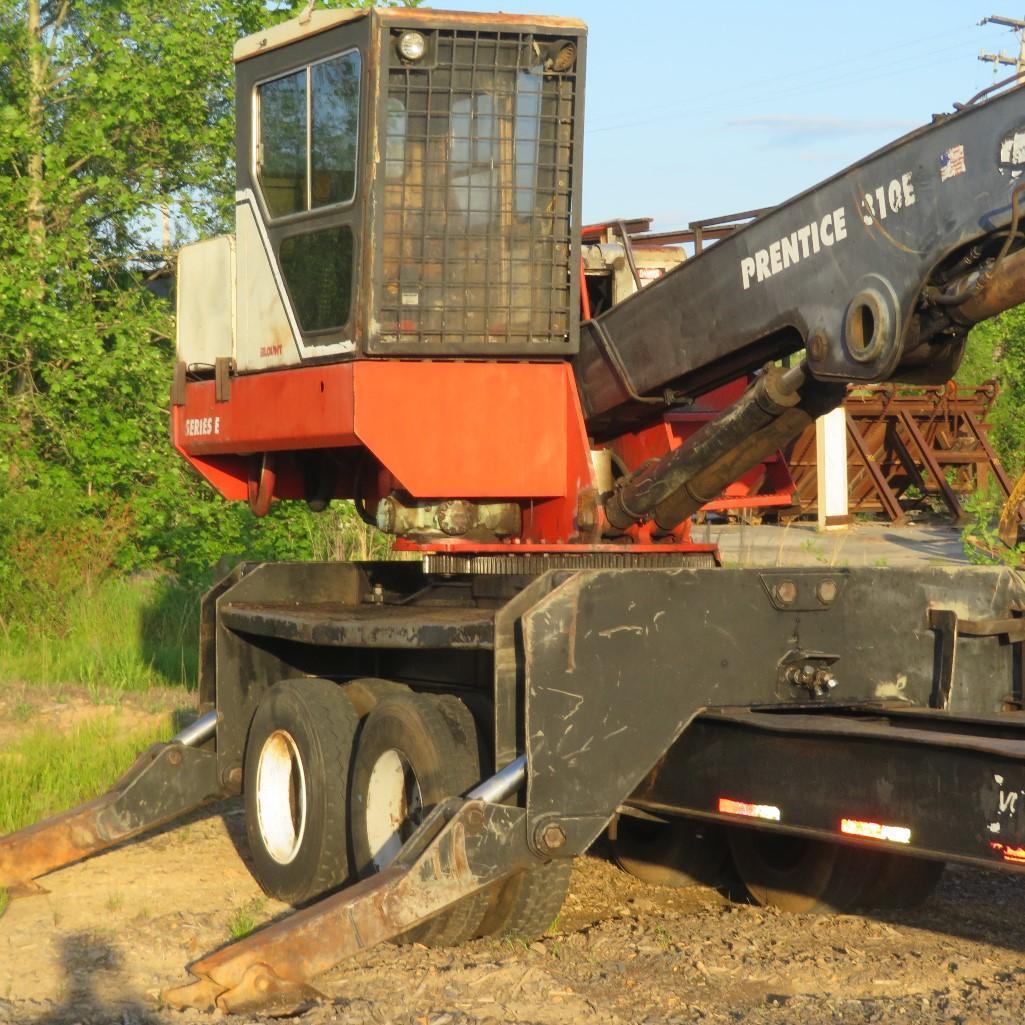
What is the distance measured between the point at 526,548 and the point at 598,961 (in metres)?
1.68

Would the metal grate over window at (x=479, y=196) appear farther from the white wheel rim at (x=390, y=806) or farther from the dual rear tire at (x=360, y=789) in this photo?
the white wheel rim at (x=390, y=806)

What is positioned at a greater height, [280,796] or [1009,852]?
[1009,852]

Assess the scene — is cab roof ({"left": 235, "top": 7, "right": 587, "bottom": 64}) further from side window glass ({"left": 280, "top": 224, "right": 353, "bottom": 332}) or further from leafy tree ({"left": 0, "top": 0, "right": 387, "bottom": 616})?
leafy tree ({"left": 0, "top": 0, "right": 387, "bottom": 616})

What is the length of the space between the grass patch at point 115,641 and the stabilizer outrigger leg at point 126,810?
446 cm

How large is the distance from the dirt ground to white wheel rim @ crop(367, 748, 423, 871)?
1.56 feet

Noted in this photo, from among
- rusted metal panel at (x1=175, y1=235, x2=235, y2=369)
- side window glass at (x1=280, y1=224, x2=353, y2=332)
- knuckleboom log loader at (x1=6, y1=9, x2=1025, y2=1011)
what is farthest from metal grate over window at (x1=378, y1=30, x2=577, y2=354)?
rusted metal panel at (x1=175, y1=235, x2=235, y2=369)

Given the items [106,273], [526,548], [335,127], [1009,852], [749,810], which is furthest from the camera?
[106,273]

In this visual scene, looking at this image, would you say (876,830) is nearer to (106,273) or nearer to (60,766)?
(60,766)

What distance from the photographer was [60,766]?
28.8ft

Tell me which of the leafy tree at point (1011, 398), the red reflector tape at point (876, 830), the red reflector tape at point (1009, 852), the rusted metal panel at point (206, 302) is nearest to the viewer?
the red reflector tape at point (1009, 852)

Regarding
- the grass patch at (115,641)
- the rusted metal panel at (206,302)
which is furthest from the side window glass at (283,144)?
the grass patch at (115,641)

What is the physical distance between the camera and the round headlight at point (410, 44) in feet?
20.9

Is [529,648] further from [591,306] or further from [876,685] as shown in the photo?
[591,306]

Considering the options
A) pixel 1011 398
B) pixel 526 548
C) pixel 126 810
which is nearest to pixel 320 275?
pixel 526 548
